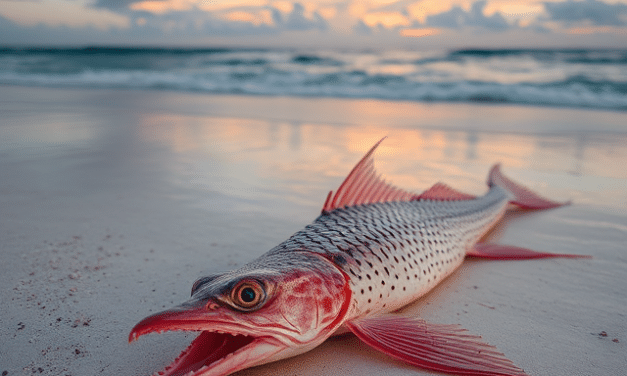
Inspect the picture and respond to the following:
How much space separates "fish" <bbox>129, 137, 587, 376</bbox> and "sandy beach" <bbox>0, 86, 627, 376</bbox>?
144 mm

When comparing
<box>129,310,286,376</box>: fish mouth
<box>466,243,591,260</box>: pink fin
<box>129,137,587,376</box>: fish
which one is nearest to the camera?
<box>129,310,286,376</box>: fish mouth

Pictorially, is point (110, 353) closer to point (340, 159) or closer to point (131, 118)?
point (340, 159)

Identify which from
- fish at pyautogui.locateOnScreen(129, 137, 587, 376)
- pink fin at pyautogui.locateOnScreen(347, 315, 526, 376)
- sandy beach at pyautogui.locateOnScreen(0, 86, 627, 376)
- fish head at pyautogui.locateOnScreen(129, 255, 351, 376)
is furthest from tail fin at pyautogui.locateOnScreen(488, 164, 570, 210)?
fish head at pyautogui.locateOnScreen(129, 255, 351, 376)

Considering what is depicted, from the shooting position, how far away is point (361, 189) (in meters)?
2.81

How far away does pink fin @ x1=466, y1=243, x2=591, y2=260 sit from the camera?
319cm

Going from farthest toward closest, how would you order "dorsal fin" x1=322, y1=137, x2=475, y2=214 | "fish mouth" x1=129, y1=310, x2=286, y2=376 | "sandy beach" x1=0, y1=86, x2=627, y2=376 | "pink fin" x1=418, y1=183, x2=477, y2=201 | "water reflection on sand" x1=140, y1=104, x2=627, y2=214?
"water reflection on sand" x1=140, y1=104, x2=627, y2=214 → "pink fin" x1=418, y1=183, x2=477, y2=201 → "dorsal fin" x1=322, y1=137, x2=475, y2=214 → "sandy beach" x1=0, y1=86, x2=627, y2=376 → "fish mouth" x1=129, y1=310, x2=286, y2=376

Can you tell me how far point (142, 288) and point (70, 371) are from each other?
75cm

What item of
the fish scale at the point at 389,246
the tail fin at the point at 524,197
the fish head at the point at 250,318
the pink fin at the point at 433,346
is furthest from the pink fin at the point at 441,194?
the fish head at the point at 250,318

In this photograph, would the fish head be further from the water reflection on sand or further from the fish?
the water reflection on sand

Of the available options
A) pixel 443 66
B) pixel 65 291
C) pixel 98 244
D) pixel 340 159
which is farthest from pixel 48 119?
pixel 443 66

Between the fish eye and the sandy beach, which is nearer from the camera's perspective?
the fish eye

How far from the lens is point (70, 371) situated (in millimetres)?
1851

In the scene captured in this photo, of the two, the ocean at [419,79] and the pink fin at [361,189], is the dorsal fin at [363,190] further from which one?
the ocean at [419,79]

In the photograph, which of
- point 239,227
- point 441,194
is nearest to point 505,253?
point 441,194
